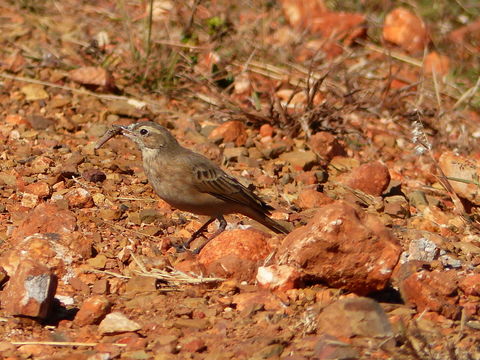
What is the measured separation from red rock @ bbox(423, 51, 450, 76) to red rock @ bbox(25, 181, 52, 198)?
5953 mm

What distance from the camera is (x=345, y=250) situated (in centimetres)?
515

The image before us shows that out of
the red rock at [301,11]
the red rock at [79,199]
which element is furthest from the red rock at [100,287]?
the red rock at [301,11]

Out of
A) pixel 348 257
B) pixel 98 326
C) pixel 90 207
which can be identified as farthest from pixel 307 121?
pixel 98 326

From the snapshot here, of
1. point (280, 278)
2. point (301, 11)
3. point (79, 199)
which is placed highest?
point (280, 278)

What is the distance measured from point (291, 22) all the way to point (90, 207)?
6.01 metres

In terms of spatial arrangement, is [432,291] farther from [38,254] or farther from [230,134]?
[230,134]

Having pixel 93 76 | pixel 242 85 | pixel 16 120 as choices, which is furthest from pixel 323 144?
pixel 16 120

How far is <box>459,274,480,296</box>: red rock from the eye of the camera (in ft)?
18.0

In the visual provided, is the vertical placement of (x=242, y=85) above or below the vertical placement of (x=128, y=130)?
below

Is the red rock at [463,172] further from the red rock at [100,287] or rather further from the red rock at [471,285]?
the red rock at [100,287]

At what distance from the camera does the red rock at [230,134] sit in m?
8.44

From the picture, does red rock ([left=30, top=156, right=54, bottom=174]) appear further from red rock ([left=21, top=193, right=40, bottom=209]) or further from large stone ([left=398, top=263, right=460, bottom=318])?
large stone ([left=398, top=263, right=460, bottom=318])

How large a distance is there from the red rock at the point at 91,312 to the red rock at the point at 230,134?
141 inches

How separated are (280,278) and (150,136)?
6.36 ft
